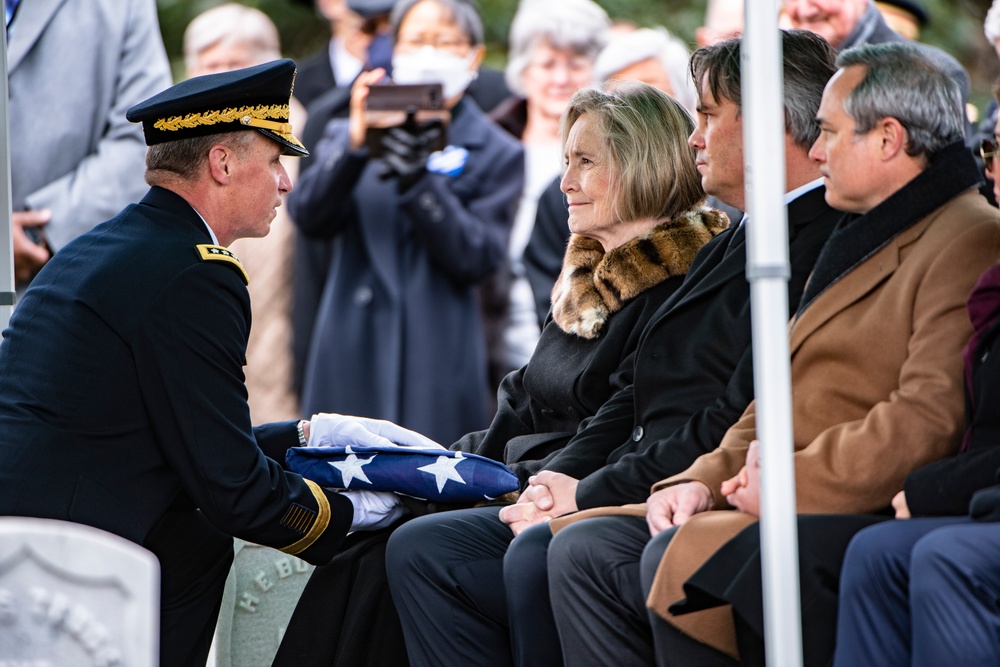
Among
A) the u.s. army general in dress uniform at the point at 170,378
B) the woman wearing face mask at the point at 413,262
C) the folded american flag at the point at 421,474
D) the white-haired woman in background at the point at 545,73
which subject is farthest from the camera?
the white-haired woman in background at the point at 545,73

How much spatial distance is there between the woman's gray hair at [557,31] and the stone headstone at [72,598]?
4831 millimetres

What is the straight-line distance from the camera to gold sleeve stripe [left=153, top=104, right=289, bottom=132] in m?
4.03

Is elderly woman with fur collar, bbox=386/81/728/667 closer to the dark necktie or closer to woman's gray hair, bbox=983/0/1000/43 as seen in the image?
the dark necktie

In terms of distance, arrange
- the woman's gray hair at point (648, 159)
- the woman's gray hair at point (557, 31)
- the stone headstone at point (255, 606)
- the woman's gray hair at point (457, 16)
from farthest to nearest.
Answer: the woman's gray hair at point (557, 31), the woman's gray hair at point (457, 16), the stone headstone at point (255, 606), the woman's gray hair at point (648, 159)

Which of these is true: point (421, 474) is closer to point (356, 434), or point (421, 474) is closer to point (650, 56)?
point (356, 434)

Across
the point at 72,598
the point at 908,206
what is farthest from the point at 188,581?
the point at 908,206

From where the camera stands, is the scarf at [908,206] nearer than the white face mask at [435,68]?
Yes

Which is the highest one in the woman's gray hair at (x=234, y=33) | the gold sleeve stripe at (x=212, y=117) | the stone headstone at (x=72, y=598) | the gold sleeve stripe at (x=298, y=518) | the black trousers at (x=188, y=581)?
the gold sleeve stripe at (x=212, y=117)

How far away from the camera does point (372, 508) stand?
4.20m

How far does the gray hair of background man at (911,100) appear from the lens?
364 cm

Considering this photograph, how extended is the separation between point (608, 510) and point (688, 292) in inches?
23.6

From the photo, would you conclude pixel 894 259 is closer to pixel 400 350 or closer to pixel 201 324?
pixel 201 324

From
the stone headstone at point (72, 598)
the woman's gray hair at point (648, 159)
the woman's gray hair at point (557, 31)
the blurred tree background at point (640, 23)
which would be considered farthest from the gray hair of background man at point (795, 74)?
the blurred tree background at point (640, 23)

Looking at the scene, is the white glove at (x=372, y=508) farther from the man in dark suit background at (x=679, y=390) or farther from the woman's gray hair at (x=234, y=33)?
the woman's gray hair at (x=234, y=33)
